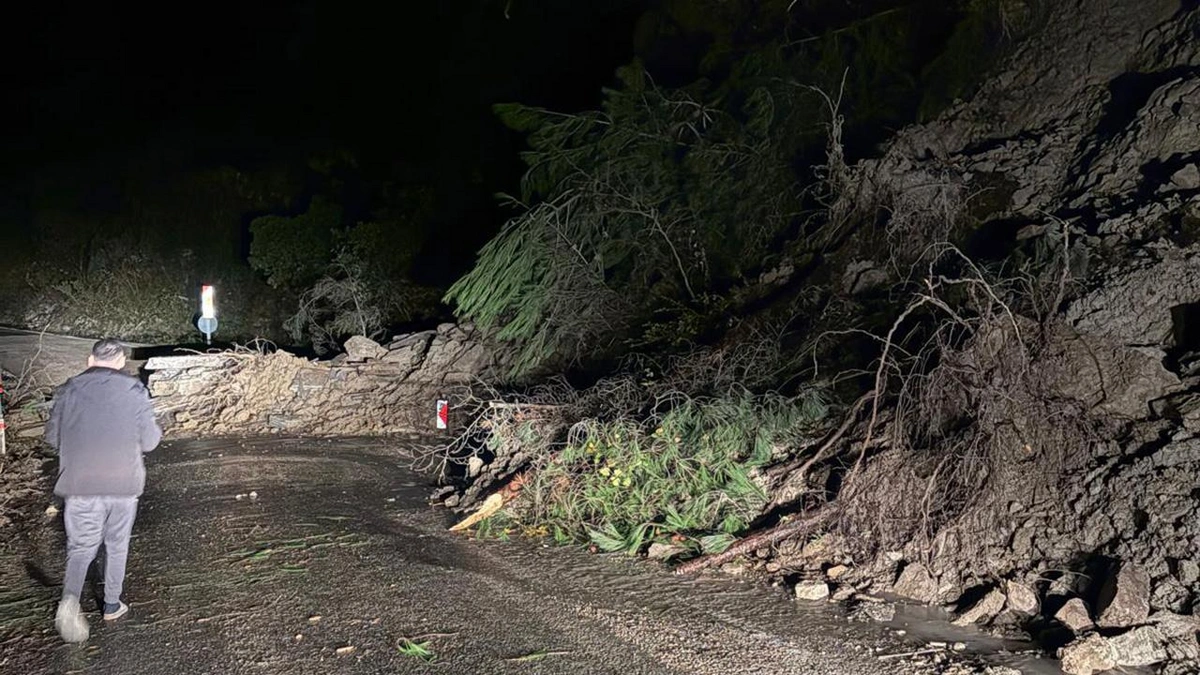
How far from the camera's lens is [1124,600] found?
5.08m

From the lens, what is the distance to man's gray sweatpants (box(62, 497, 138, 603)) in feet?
16.5

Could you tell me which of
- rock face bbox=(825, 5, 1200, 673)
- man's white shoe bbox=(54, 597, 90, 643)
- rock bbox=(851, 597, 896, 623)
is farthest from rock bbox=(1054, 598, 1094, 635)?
man's white shoe bbox=(54, 597, 90, 643)

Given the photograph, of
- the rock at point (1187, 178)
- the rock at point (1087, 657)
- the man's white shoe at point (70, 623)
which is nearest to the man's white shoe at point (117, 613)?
the man's white shoe at point (70, 623)

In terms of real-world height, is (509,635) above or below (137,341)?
below

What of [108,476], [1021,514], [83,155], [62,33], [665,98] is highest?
[62,33]

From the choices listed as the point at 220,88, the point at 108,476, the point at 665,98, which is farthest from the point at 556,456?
the point at 220,88

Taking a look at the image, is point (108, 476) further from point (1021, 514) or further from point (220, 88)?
point (220, 88)

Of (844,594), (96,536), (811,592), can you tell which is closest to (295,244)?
(96,536)

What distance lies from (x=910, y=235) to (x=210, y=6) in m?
23.9

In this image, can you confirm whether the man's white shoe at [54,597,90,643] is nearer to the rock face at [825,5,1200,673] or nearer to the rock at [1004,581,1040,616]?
the rock face at [825,5,1200,673]

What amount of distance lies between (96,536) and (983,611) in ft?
17.0

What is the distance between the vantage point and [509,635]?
5152 mm

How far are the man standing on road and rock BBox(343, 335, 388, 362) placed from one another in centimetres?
742

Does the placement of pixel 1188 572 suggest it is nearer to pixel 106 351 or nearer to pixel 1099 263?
pixel 1099 263
